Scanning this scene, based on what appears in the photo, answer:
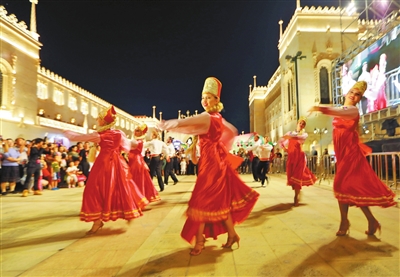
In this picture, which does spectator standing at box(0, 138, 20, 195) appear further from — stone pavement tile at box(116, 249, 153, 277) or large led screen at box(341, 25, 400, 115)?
large led screen at box(341, 25, 400, 115)

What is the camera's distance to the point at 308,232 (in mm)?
4043

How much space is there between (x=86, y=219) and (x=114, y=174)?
0.75 metres

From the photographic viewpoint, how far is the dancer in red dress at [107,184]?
4.24 m

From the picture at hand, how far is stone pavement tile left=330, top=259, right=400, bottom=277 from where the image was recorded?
2609 millimetres

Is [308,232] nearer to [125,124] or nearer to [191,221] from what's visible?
[191,221]

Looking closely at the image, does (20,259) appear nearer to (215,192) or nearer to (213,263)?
(213,263)

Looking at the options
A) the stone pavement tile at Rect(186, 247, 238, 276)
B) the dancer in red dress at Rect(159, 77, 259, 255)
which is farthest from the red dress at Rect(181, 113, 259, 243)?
the stone pavement tile at Rect(186, 247, 238, 276)

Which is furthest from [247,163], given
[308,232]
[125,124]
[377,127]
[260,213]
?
[125,124]

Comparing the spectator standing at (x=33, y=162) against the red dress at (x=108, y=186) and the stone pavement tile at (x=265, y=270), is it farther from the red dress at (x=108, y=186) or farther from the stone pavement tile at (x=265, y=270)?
the stone pavement tile at (x=265, y=270)

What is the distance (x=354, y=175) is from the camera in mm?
3830

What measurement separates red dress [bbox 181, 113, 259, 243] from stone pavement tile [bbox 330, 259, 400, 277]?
1.06m

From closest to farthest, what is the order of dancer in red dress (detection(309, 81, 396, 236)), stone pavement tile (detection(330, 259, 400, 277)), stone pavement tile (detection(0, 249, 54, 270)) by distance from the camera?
stone pavement tile (detection(330, 259, 400, 277)) < stone pavement tile (detection(0, 249, 54, 270)) < dancer in red dress (detection(309, 81, 396, 236))

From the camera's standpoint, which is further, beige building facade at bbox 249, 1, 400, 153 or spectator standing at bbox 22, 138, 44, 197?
beige building facade at bbox 249, 1, 400, 153

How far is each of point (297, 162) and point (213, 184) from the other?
3.77 meters
